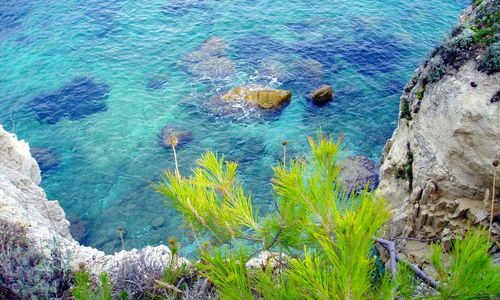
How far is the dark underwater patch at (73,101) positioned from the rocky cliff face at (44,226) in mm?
5323

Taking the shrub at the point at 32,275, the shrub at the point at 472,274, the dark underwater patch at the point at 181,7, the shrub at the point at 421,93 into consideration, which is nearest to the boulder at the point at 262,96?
the shrub at the point at 421,93

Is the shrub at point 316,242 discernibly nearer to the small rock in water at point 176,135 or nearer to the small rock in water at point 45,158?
the small rock in water at point 176,135

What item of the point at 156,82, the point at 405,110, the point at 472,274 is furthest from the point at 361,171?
the point at 472,274

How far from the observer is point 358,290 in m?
3.62

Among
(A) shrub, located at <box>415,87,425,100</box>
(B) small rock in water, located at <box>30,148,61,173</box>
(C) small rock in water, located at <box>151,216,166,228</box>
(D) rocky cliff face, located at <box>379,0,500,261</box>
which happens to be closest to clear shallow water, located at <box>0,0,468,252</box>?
(C) small rock in water, located at <box>151,216,166,228</box>

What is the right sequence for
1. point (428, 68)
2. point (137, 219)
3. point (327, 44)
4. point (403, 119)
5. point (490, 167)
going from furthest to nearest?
1. point (327, 44)
2. point (137, 219)
3. point (403, 119)
4. point (428, 68)
5. point (490, 167)

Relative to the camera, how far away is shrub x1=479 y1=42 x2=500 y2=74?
10.2 metres

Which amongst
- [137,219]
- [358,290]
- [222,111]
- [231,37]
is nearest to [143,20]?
[231,37]

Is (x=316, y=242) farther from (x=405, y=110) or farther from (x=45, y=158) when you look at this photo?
(x=45, y=158)

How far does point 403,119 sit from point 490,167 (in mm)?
3593

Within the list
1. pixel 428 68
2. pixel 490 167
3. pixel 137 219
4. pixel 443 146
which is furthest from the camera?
pixel 137 219

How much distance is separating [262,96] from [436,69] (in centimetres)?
982

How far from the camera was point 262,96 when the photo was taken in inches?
802

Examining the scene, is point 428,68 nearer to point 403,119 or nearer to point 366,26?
point 403,119
